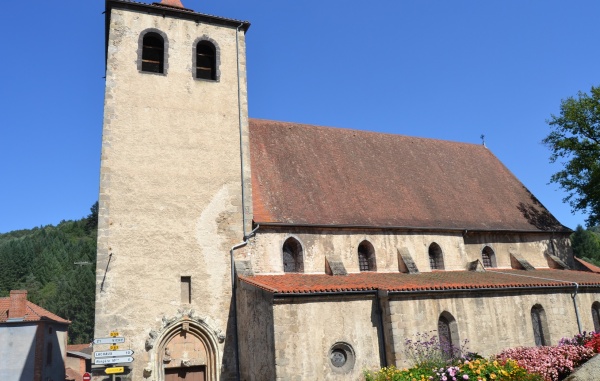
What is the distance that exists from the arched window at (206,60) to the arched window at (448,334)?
472 inches

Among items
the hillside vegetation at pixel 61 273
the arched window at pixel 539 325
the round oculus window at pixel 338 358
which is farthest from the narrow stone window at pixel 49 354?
the arched window at pixel 539 325

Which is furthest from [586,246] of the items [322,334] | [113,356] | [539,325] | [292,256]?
[113,356]

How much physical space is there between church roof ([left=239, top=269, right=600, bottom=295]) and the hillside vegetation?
42.2 metres

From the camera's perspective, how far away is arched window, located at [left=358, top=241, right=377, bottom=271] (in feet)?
58.5

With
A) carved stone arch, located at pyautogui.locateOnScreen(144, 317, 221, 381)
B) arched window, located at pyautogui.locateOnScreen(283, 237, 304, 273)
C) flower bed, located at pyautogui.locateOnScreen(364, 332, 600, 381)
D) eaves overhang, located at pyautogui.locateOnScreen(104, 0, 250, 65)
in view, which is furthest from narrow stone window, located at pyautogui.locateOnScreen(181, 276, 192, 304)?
eaves overhang, located at pyautogui.locateOnScreen(104, 0, 250, 65)

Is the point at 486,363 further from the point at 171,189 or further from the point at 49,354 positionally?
the point at 49,354

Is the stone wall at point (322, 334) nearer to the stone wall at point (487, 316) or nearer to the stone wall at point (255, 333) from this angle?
the stone wall at point (255, 333)

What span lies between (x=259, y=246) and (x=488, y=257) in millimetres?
10671

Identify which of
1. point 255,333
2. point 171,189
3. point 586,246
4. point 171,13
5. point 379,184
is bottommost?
point 255,333

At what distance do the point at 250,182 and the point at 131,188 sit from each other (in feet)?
13.4

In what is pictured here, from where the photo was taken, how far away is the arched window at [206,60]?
18.5 m

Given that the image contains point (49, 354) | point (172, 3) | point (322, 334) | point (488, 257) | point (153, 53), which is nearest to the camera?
point (322, 334)

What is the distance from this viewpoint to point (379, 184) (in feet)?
67.2

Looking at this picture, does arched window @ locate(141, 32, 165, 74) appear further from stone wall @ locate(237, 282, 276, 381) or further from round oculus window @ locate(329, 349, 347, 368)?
round oculus window @ locate(329, 349, 347, 368)
